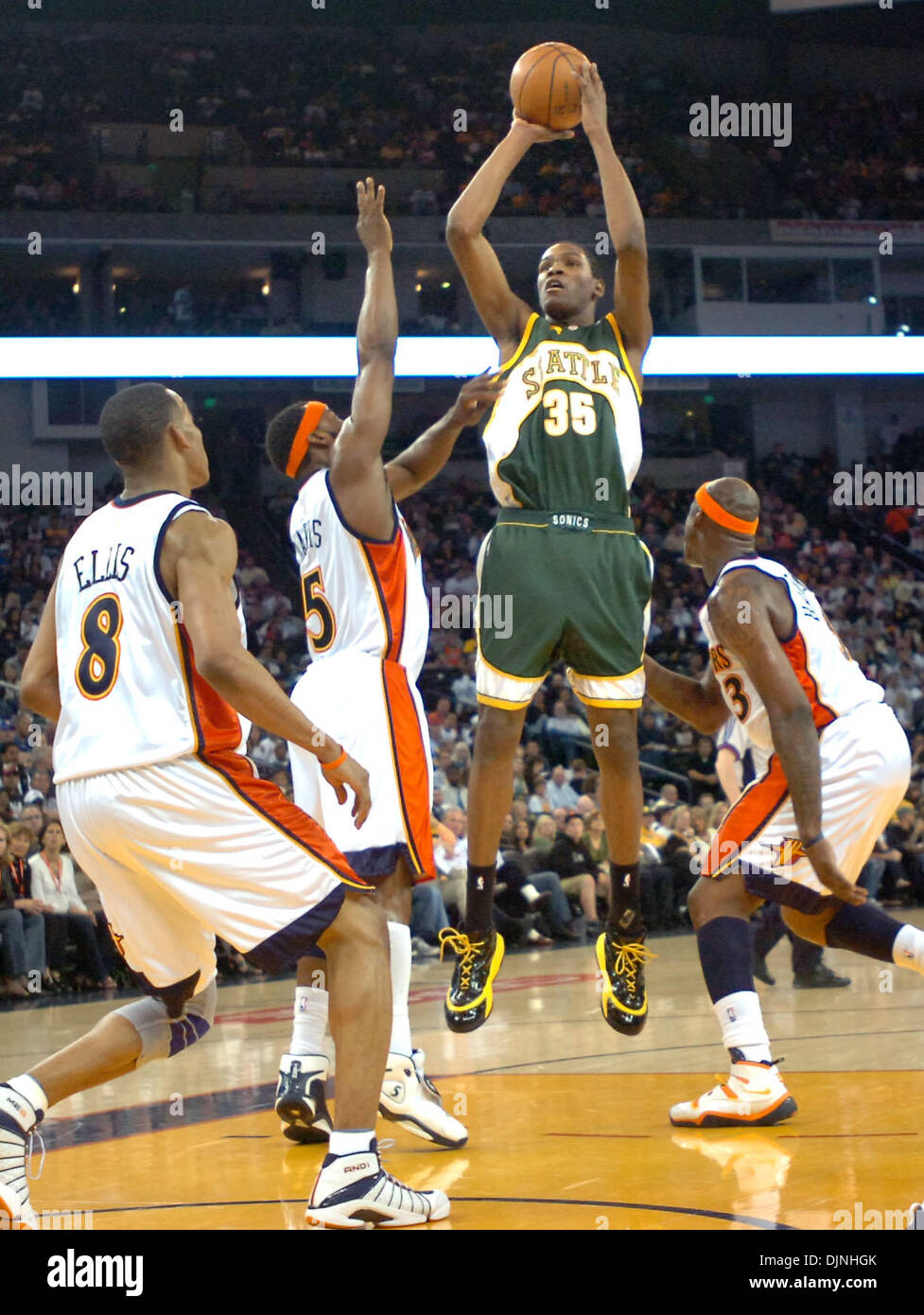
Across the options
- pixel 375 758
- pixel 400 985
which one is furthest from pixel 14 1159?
pixel 375 758

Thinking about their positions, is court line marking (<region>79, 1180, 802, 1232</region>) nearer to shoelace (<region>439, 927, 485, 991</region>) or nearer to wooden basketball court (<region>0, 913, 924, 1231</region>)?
wooden basketball court (<region>0, 913, 924, 1231</region>)

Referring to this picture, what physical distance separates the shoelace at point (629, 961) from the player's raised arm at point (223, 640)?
6.09 feet

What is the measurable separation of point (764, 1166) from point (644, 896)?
8.84 metres

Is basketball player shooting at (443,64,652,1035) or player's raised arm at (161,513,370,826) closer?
player's raised arm at (161,513,370,826)

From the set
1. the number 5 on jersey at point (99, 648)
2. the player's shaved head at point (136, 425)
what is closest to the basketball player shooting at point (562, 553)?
the player's shaved head at point (136, 425)

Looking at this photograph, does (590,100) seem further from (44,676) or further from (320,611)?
(44,676)

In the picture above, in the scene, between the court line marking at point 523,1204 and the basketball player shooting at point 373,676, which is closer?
the court line marking at point 523,1204

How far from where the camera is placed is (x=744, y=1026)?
5145mm

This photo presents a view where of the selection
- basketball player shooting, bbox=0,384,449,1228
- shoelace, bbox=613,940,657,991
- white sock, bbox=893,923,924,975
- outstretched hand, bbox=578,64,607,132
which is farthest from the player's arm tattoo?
basketball player shooting, bbox=0,384,449,1228

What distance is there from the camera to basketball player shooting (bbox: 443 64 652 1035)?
520 cm

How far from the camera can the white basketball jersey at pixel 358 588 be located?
511 centimetres

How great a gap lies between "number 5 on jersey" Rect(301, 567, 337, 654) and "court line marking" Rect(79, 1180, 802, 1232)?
1.98m

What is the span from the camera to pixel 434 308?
21875mm

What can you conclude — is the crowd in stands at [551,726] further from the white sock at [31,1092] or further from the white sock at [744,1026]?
the white sock at [31,1092]
